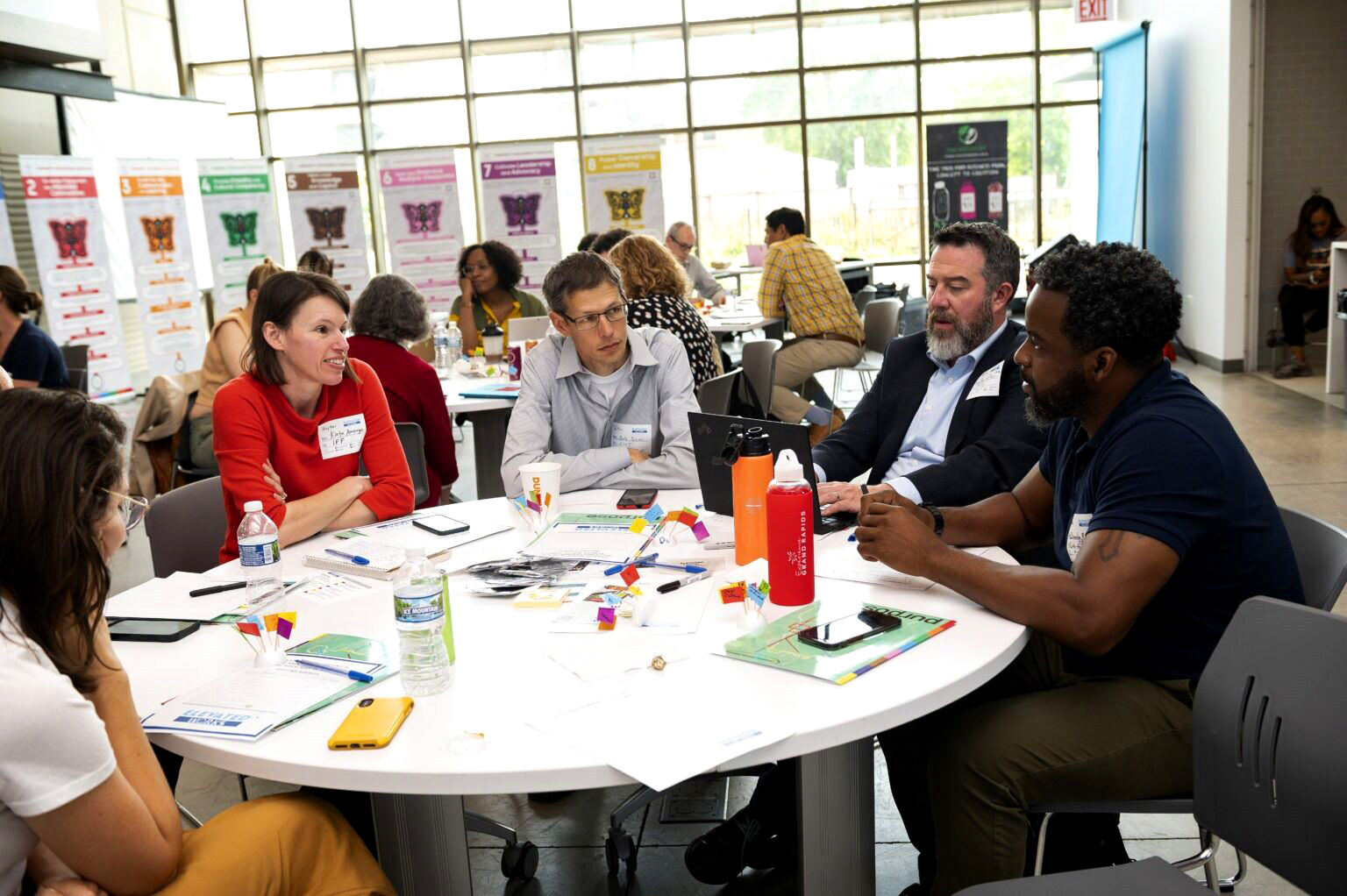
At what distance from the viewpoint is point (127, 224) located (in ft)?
30.3

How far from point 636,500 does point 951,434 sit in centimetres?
84

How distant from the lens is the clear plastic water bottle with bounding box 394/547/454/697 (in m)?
1.54

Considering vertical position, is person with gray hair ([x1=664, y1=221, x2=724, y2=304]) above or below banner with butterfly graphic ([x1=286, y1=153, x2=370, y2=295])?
below

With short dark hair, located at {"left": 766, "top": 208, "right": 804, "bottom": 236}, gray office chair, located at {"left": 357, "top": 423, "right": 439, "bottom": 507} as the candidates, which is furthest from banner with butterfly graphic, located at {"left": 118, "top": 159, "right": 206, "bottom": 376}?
gray office chair, located at {"left": 357, "top": 423, "right": 439, "bottom": 507}

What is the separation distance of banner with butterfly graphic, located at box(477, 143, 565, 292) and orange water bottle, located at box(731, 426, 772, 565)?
7873 millimetres

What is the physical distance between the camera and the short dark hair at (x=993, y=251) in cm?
281

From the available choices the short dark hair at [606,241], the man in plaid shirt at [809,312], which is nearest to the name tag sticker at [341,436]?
the short dark hair at [606,241]

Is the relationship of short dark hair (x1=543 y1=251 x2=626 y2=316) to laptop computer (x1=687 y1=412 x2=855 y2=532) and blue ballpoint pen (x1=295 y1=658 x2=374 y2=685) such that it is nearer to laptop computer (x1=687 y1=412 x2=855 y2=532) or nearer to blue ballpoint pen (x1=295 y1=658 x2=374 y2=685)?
laptop computer (x1=687 y1=412 x2=855 y2=532)

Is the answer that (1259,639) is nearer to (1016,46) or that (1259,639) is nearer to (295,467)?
(295,467)

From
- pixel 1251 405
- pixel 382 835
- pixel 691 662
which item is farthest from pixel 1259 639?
pixel 1251 405

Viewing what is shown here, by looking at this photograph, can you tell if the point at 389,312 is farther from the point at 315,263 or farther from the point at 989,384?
the point at 989,384

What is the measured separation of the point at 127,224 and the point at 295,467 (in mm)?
7817

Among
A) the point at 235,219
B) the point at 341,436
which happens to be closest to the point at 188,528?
the point at 341,436

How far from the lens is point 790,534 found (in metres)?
1.82
